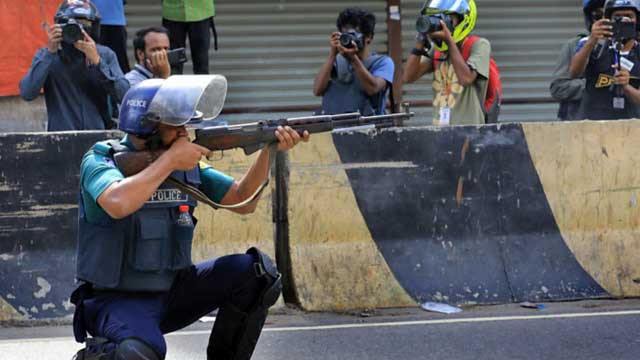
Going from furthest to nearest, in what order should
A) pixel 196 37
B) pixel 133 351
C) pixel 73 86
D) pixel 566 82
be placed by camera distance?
1. pixel 196 37
2. pixel 566 82
3. pixel 73 86
4. pixel 133 351

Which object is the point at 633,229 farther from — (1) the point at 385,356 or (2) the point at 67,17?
(2) the point at 67,17

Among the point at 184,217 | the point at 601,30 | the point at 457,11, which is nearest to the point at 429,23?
the point at 457,11

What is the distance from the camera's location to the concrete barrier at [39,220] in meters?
6.60

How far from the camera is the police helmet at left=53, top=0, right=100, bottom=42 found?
7.29 meters

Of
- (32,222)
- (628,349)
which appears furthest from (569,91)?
(32,222)

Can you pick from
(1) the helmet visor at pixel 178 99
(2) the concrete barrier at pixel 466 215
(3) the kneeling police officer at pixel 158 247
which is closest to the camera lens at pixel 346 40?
(2) the concrete barrier at pixel 466 215

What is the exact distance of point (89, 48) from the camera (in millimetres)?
7258

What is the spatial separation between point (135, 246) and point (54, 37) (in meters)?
3.34

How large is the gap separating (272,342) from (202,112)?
2.08 metres

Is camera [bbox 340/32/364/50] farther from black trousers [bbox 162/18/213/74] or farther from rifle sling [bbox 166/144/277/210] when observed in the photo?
rifle sling [bbox 166/144/277/210]

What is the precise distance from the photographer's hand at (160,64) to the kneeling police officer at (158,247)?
2481 millimetres

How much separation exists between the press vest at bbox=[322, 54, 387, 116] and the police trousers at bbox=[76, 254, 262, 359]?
3137mm

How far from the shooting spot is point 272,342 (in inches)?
239

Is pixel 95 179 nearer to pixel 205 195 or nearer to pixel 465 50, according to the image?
pixel 205 195
